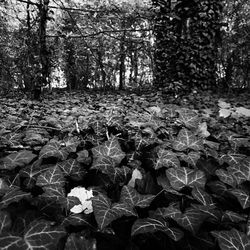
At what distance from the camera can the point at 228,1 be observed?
7012 millimetres

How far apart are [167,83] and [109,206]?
492 centimetres

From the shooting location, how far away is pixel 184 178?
127 centimetres

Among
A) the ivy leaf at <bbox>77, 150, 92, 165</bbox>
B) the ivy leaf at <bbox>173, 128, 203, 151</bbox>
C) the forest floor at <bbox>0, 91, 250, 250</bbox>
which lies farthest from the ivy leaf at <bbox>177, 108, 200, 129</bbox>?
the ivy leaf at <bbox>77, 150, 92, 165</bbox>

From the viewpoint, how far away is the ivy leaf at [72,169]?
4.44ft

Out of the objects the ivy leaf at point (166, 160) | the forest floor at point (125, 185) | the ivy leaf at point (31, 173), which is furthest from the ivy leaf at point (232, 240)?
the ivy leaf at point (31, 173)

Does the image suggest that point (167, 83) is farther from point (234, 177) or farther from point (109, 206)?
point (109, 206)

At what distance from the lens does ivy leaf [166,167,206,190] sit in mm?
1237

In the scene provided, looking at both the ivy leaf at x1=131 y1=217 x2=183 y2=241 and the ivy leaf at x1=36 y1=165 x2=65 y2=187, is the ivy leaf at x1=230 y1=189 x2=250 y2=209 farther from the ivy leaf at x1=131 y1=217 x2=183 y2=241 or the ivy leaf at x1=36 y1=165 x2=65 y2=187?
the ivy leaf at x1=36 y1=165 x2=65 y2=187

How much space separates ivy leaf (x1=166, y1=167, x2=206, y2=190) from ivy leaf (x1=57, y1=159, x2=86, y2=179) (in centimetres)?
50

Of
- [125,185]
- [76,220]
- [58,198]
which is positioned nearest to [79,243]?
[76,220]

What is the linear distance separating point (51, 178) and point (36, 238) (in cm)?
43

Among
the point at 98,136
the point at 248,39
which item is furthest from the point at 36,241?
the point at 248,39

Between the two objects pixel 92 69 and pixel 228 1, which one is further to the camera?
pixel 92 69

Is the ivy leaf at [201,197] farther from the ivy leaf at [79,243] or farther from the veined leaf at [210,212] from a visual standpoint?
the ivy leaf at [79,243]
